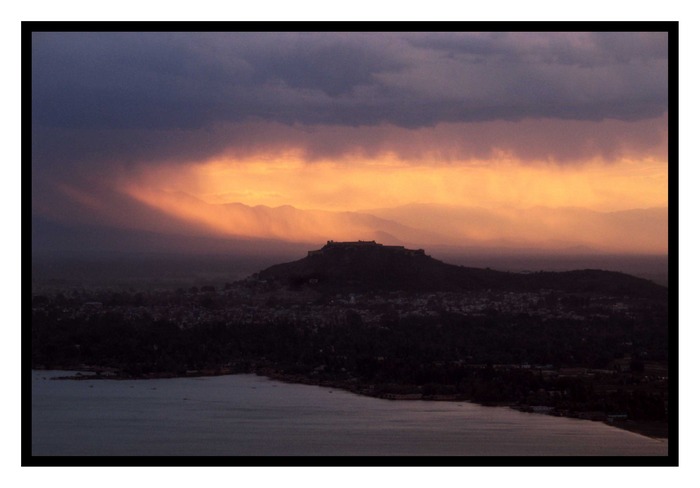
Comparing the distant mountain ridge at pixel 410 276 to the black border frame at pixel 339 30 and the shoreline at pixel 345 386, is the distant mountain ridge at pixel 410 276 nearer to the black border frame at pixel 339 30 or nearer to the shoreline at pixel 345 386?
the shoreline at pixel 345 386

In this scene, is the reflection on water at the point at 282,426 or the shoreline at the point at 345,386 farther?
the shoreline at the point at 345,386

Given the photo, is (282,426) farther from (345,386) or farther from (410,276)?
(410,276)

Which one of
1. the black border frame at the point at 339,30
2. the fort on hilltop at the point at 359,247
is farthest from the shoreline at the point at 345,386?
the black border frame at the point at 339,30

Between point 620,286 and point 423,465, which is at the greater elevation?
point 620,286

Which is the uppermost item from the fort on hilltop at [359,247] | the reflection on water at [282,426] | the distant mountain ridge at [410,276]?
the fort on hilltop at [359,247]

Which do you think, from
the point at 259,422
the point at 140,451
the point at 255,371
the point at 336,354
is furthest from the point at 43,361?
the point at 140,451

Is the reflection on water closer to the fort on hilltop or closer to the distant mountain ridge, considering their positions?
the fort on hilltop

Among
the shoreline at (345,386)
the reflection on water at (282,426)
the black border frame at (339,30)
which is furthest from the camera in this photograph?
the shoreline at (345,386)

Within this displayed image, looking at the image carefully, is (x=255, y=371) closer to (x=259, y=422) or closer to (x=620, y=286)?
(x=259, y=422)

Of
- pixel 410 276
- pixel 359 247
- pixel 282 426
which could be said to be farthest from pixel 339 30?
pixel 410 276
